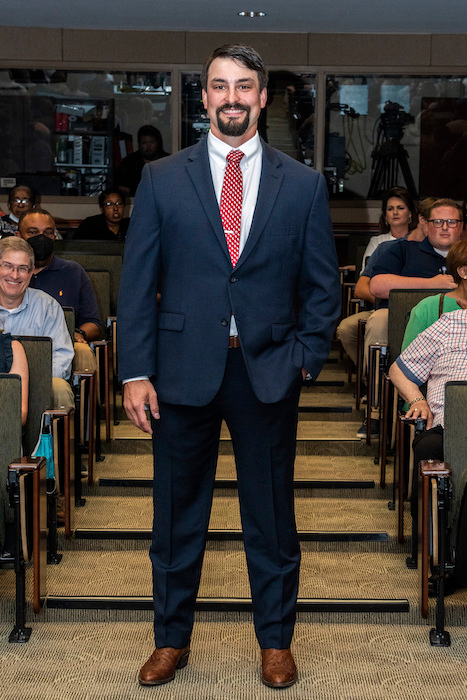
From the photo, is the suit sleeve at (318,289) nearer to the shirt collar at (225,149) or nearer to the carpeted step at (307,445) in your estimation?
the shirt collar at (225,149)

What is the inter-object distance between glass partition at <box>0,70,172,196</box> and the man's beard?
6068 mm

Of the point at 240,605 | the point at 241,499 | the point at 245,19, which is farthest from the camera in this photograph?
the point at 245,19

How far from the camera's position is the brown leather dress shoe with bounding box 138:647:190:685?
2.33 metres

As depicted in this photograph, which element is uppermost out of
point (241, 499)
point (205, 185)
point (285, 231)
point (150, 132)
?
point (150, 132)

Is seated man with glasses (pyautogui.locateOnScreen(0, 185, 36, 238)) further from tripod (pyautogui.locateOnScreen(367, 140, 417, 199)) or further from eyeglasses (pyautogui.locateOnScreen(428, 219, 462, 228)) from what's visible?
tripod (pyautogui.locateOnScreen(367, 140, 417, 199))

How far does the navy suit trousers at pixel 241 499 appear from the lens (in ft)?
7.27

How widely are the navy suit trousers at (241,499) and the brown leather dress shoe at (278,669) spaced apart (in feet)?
0.11

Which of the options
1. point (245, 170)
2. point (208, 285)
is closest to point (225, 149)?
point (245, 170)

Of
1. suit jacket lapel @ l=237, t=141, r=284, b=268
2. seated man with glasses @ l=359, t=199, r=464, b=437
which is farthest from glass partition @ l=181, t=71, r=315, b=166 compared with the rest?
suit jacket lapel @ l=237, t=141, r=284, b=268

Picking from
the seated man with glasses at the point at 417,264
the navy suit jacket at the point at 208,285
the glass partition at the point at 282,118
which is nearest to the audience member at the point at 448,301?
the seated man with glasses at the point at 417,264

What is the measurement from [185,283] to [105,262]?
10.6 feet

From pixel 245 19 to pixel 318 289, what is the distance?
5506mm

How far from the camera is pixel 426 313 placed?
3367 mm

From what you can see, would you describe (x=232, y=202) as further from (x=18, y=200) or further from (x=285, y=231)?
(x=18, y=200)
